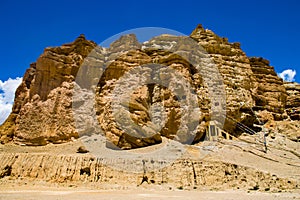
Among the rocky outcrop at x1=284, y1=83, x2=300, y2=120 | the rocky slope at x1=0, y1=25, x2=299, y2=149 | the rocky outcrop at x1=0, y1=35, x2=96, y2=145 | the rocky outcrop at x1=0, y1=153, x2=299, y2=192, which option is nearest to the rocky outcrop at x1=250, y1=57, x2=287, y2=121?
the rocky slope at x1=0, y1=25, x2=299, y2=149

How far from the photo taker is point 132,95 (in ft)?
118

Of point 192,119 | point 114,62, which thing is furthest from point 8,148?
point 192,119

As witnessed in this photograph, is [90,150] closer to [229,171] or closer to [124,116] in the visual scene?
[124,116]

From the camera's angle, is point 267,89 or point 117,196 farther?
point 267,89

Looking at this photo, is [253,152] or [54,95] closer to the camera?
[253,152]

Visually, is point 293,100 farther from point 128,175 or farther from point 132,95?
point 128,175

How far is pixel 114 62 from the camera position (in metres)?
38.3

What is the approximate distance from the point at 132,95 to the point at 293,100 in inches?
1057

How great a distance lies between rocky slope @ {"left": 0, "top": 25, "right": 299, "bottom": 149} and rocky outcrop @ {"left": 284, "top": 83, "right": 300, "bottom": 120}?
1703mm

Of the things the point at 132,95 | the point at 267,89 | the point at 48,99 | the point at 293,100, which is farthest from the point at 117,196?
the point at 293,100

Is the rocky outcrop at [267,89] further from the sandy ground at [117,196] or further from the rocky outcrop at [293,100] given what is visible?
the sandy ground at [117,196]

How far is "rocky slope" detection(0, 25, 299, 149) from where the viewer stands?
112 ft

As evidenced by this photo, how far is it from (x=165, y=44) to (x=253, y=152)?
2153 centimetres

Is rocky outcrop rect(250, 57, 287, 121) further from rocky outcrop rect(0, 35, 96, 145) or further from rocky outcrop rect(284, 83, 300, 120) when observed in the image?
rocky outcrop rect(0, 35, 96, 145)
